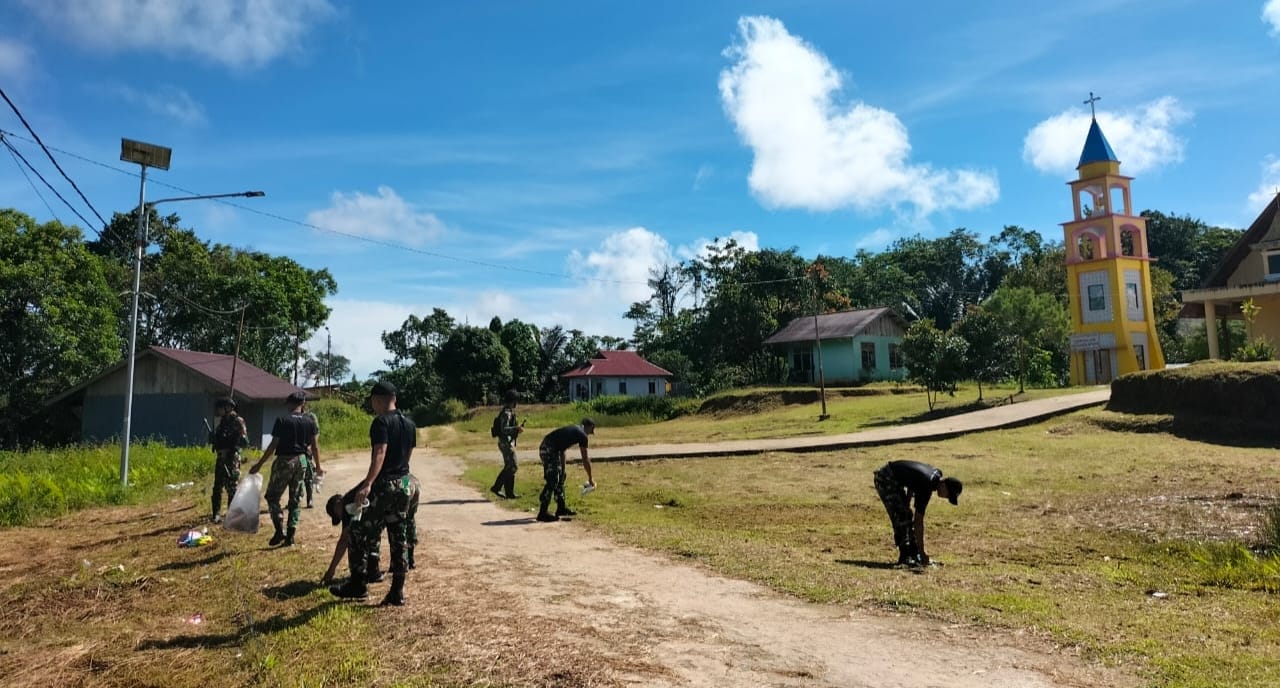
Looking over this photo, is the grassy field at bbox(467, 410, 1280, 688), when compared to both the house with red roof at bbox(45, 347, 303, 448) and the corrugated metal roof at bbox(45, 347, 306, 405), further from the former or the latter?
the house with red roof at bbox(45, 347, 303, 448)

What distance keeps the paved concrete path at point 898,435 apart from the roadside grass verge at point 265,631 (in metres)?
13.1

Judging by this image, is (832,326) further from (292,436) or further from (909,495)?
(292,436)

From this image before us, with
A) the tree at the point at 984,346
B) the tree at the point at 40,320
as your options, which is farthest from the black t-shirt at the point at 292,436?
the tree at the point at 40,320

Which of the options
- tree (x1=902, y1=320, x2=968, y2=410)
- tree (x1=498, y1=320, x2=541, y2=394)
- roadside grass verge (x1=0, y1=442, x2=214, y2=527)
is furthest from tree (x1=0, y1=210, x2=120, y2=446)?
tree (x1=902, y1=320, x2=968, y2=410)

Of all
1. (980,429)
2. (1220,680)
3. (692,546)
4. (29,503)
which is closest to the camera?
(1220,680)

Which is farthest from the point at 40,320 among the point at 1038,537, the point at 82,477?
the point at 1038,537

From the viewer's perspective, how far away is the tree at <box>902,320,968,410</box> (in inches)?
1150

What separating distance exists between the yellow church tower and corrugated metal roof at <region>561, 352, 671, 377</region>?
2676 centimetres

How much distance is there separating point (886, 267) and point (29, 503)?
67421 mm

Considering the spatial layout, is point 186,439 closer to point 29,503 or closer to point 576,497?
point 29,503

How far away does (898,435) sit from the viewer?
22.4 m

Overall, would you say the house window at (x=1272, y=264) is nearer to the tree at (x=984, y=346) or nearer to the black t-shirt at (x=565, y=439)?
the tree at (x=984, y=346)

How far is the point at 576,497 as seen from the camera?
1413 cm

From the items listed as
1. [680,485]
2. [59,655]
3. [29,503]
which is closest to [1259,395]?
[680,485]
